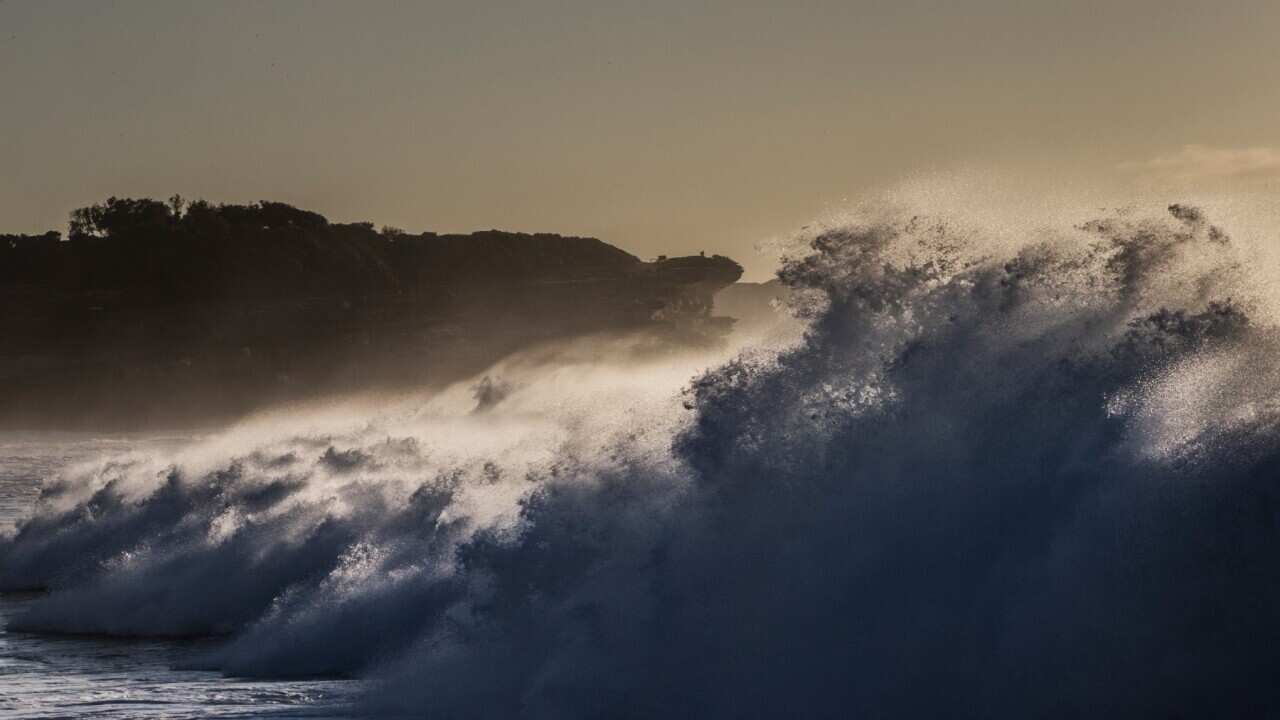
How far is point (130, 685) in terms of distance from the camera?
54.9 ft

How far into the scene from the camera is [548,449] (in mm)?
19328

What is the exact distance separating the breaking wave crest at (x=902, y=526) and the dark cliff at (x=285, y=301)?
352 ft

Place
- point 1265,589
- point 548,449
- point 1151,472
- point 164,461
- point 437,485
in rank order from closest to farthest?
point 1265,589, point 1151,472, point 548,449, point 437,485, point 164,461

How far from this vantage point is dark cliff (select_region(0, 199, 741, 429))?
130 meters

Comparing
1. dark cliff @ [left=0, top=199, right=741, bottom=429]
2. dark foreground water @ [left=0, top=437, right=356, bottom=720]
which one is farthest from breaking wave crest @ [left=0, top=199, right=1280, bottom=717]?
dark cliff @ [left=0, top=199, right=741, bottom=429]

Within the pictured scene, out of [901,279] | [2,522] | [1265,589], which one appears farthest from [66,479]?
[1265,589]

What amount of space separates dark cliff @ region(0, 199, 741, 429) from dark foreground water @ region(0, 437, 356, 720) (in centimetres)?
10318

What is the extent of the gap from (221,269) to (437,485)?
5173 inches

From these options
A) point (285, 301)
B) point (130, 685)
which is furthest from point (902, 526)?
point (285, 301)

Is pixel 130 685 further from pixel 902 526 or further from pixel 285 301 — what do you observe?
pixel 285 301

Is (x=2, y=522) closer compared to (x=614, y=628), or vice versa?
(x=614, y=628)

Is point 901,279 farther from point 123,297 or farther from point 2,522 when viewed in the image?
→ point 123,297

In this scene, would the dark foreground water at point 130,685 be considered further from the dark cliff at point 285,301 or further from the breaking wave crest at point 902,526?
the dark cliff at point 285,301

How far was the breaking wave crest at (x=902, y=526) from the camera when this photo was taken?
40.2ft
